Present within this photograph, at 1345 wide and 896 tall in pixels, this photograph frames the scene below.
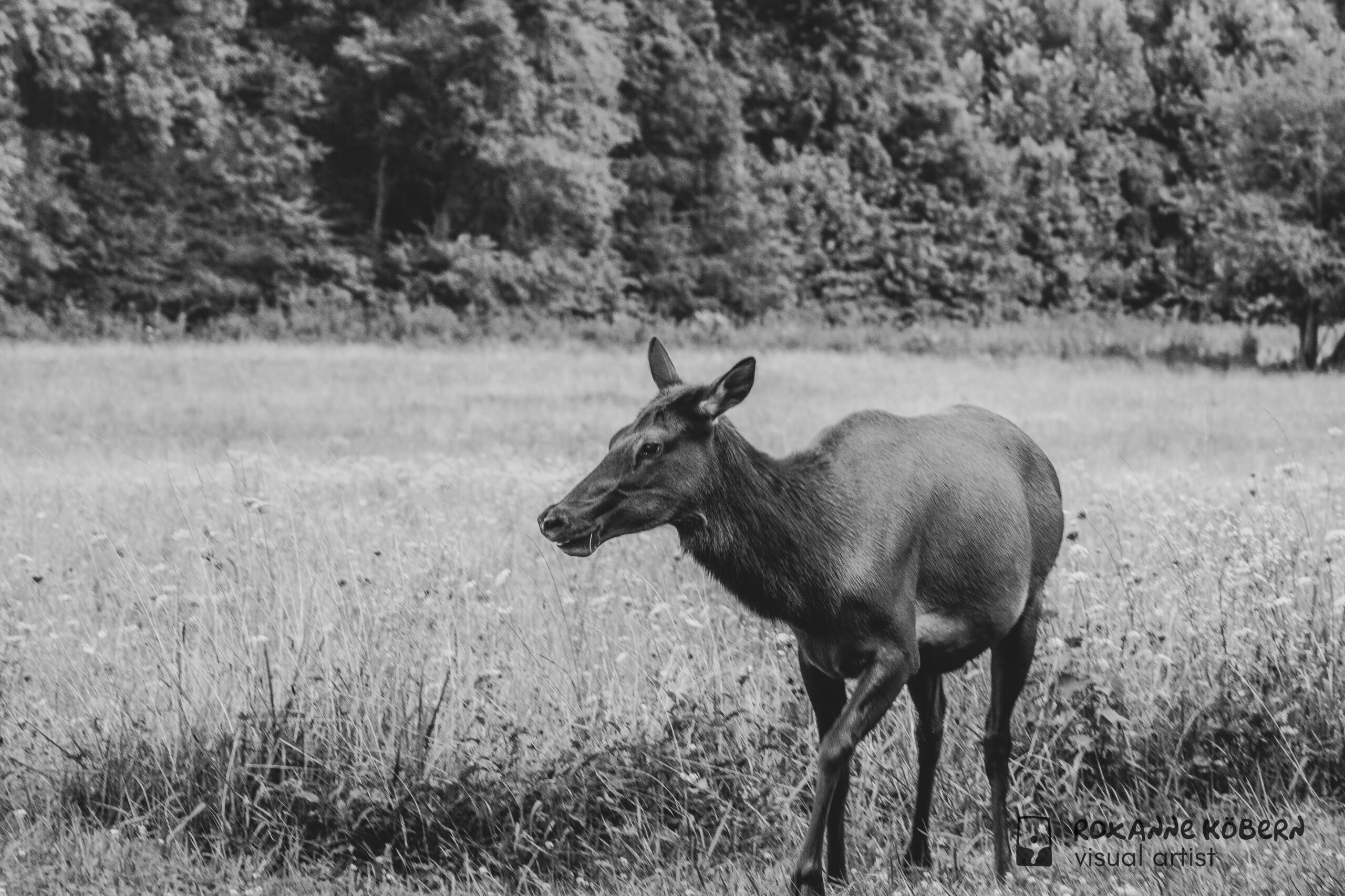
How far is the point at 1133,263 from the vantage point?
131ft

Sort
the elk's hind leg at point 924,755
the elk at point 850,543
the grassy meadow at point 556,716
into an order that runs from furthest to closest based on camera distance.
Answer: the grassy meadow at point 556,716
the elk's hind leg at point 924,755
the elk at point 850,543

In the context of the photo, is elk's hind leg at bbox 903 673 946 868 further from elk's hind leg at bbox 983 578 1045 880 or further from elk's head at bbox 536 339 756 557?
elk's head at bbox 536 339 756 557

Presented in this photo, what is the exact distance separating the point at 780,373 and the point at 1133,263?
69.1 ft

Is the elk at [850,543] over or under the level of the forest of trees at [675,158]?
under

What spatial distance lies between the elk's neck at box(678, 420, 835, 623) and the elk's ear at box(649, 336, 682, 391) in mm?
198

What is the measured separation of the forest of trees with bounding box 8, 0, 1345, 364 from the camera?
28.9 metres

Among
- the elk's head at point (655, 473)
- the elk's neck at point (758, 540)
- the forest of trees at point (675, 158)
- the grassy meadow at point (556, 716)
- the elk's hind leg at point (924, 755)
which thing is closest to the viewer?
the elk's head at point (655, 473)

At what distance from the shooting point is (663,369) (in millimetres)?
4012

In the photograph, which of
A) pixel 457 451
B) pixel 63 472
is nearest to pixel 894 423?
pixel 63 472

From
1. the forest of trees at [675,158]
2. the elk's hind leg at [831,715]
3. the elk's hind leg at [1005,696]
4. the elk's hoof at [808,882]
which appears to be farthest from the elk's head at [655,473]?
the forest of trees at [675,158]

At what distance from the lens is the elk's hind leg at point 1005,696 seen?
4383mm

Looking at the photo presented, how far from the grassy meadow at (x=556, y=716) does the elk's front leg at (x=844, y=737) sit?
0.47 m

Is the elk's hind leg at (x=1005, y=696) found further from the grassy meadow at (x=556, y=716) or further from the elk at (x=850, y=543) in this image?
the grassy meadow at (x=556, y=716)

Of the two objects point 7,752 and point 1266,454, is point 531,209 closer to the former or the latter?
point 1266,454
